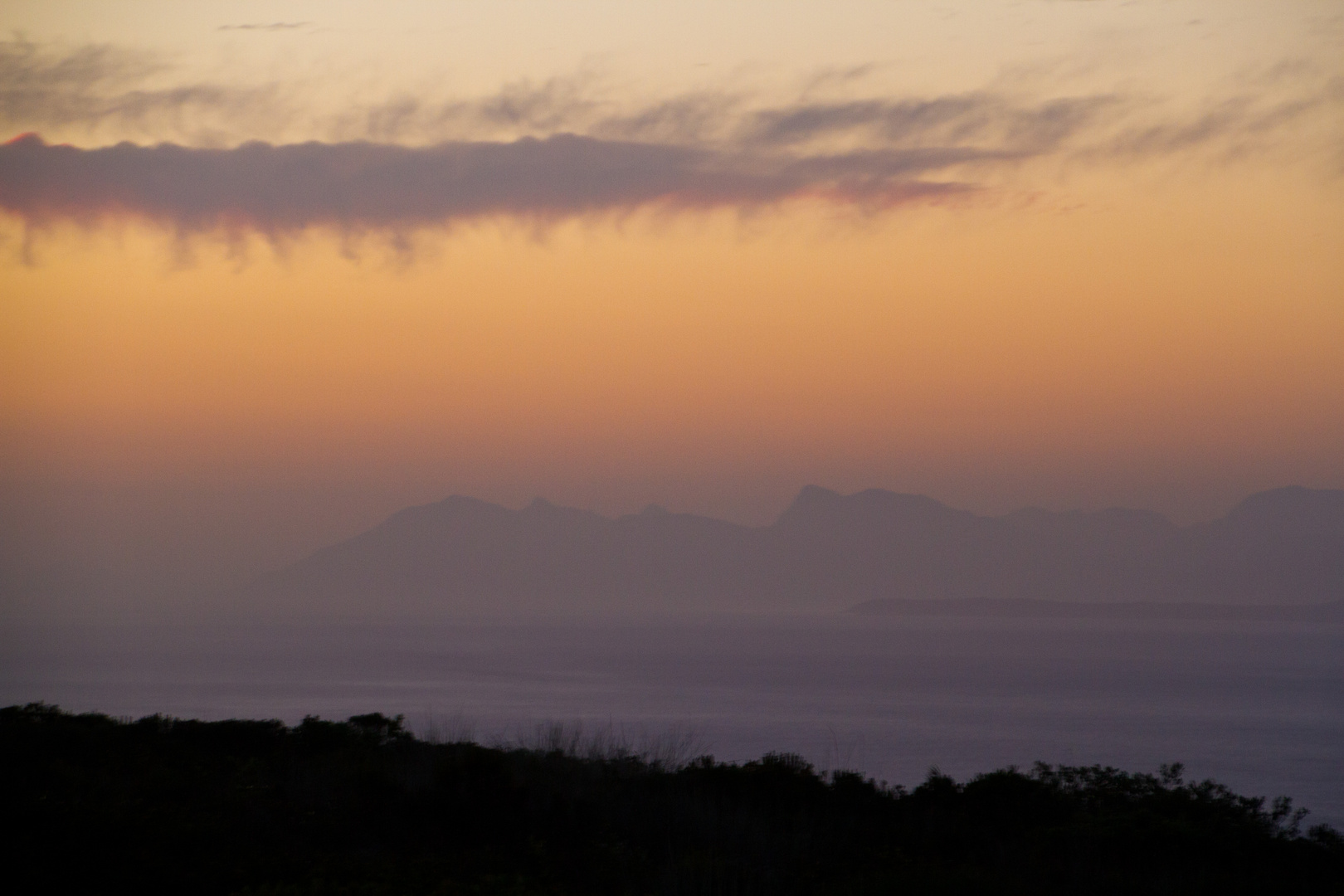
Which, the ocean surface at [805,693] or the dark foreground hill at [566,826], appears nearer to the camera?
the dark foreground hill at [566,826]

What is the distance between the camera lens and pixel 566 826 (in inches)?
322

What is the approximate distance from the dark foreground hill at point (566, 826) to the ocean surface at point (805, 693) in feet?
6.61

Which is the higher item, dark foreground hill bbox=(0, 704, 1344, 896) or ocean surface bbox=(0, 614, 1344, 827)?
ocean surface bbox=(0, 614, 1344, 827)

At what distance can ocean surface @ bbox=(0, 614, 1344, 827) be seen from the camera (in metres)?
52.3

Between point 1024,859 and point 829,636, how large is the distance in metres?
175

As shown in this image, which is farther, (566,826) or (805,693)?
(805,693)

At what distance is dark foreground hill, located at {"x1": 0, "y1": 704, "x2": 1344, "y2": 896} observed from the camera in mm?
6641

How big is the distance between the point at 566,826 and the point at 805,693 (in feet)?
264

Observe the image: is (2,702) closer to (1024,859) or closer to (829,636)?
(1024,859)

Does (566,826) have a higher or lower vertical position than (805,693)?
lower

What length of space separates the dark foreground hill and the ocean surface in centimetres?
201

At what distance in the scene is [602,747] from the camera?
11.5 meters

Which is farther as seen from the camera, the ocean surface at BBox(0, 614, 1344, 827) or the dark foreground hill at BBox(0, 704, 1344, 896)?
the ocean surface at BBox(0, 614, 1344, 827)

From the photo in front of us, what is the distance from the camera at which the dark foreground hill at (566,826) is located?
6.64 metres
